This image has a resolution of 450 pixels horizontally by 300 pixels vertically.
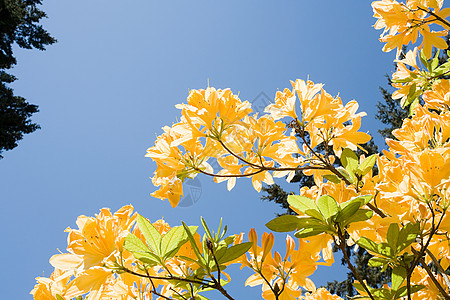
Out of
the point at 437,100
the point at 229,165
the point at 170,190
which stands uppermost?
the point at 437,100

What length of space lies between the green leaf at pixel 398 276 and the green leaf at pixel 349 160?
39 cm

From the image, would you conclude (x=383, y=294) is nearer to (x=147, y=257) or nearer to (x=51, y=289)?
(x=147, y=257)

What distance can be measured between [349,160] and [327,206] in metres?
0.50

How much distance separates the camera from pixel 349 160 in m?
1.33

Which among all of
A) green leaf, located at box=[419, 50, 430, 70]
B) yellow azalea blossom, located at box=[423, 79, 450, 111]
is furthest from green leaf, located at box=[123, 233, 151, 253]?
green leaf, located at box=[419, 50, 430, 70]

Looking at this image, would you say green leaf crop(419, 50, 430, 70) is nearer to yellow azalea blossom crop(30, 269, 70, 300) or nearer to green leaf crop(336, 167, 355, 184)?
green leaf crop(336, 167, 355, 184)

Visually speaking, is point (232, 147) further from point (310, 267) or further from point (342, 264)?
point (342, 264)

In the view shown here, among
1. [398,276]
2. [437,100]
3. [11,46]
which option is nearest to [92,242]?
[398,276]

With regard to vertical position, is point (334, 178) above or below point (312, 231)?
above

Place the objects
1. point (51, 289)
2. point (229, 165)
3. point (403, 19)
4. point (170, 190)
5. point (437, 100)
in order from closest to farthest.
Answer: point (51, 289)
point (170, 190)
point (229, 165)
point (437, 100)
point (403, 19)

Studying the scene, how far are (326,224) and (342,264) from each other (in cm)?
1066

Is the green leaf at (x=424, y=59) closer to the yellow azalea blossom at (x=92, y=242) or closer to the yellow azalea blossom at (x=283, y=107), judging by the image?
the yellow azalea blossom at (x=283, y=107)

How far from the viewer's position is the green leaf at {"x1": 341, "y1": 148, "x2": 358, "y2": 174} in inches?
51.9

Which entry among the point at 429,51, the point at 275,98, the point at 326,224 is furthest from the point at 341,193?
the point at 429,51
